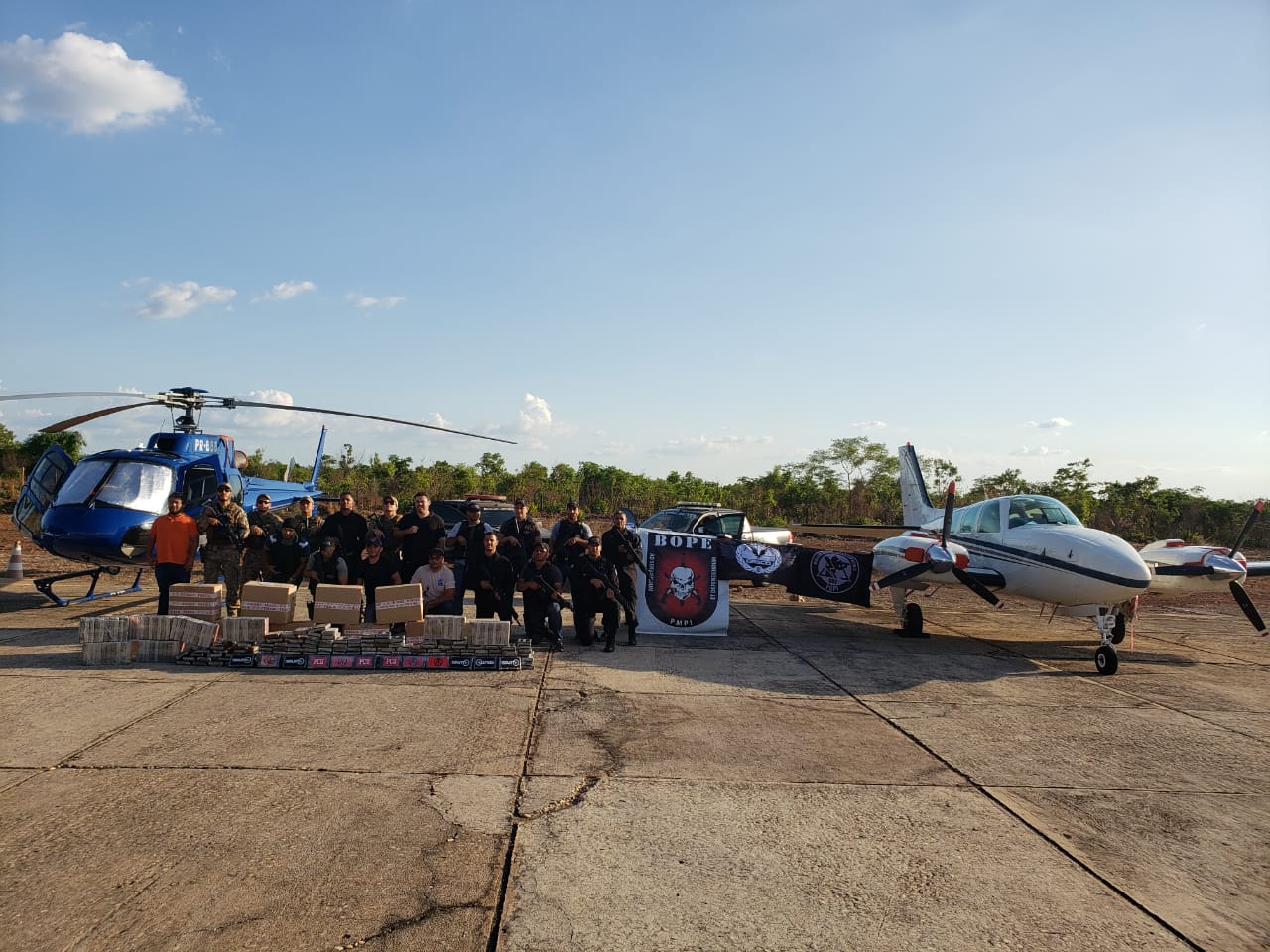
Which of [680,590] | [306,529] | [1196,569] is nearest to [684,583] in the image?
[680,590]

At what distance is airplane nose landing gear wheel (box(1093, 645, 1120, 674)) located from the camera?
29.5 feet

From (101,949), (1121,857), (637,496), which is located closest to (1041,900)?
(1121,857)

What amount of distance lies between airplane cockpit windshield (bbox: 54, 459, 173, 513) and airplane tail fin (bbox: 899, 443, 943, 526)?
14.2 meters

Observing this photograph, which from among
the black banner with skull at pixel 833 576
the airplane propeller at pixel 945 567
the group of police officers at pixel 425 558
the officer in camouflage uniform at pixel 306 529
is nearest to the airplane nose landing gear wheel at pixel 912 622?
the black banner with skull at pixel 833 576

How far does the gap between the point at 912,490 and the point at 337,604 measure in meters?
13.1

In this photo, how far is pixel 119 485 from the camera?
10.6 m

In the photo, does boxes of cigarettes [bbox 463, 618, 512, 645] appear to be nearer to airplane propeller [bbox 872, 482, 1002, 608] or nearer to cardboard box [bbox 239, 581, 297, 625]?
cardboard box [bbox 239, 581, 297, 625]

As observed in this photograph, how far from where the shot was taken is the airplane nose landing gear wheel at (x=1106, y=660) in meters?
8.98

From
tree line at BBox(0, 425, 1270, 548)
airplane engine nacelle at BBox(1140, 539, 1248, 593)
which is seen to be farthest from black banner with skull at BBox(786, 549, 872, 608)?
tree line at BBox(0, 425, 1270, 548)

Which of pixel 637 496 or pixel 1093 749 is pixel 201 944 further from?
pixel 637 496

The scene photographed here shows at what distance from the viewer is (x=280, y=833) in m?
4.07

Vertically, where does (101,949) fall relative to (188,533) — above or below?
below

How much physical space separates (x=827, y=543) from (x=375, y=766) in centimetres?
2750

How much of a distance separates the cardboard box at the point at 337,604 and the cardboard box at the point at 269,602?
34cm
